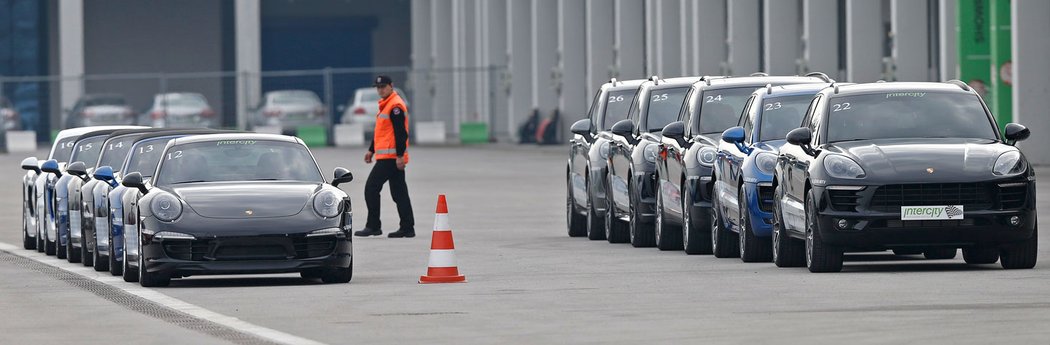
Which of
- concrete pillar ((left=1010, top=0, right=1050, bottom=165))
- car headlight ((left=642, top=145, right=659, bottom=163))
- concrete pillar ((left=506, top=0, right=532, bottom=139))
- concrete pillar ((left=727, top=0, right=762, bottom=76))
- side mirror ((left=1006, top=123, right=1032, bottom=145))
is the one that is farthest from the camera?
concrete pillar ((left=506, top=0, right=532, bottom=139))

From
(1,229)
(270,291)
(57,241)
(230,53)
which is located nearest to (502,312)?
(270,291)

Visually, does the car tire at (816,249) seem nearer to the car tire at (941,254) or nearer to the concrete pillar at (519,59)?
the car tire at (941,254)

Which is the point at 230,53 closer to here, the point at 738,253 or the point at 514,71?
the point at 514,71

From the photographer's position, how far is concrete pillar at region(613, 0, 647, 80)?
1972 inches

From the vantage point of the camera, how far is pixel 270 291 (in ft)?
51.5

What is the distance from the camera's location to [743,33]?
43.4m

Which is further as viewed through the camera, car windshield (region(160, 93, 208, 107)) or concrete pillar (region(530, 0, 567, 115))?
car windshield (region(160, 93, 208, 107))

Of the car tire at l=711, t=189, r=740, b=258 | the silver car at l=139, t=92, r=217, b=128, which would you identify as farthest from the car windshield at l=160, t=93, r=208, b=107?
the car tire at l=711, t=189, r=740, b=258

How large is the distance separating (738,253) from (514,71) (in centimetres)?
3872

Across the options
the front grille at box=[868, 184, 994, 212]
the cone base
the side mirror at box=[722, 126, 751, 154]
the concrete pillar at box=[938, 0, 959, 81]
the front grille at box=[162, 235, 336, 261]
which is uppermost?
the concrete pillar at box=[938, 0, 959, 81]

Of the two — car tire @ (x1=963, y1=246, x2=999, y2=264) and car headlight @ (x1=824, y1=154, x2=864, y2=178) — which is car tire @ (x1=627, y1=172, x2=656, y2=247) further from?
car headlight @ (x1=824, y1=154, x2=864, y2=178)

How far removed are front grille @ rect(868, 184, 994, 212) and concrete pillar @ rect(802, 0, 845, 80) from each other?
79.4 ft

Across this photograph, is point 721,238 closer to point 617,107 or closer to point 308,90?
point 617,107

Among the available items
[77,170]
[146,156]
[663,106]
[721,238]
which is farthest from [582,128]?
[77,170]
